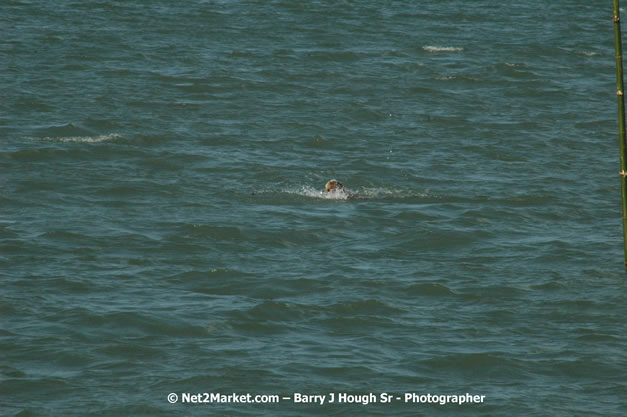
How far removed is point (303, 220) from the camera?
25891mm

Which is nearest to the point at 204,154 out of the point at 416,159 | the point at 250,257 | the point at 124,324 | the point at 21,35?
the point at 416,159

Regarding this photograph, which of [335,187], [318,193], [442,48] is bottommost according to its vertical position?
[318,193]

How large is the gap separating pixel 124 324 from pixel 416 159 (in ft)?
47.9

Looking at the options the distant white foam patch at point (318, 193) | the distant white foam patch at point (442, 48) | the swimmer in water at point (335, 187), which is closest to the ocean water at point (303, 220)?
the distant white foam patch at point (318, 193)

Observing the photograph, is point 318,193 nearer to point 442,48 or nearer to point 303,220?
point 303,220

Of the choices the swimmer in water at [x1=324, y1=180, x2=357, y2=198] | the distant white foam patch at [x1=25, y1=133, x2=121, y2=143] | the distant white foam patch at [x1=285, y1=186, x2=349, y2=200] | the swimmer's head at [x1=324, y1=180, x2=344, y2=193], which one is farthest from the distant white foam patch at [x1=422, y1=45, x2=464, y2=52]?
the swimmer's head at [x1=324, y1=180, x2=344, y2=193]

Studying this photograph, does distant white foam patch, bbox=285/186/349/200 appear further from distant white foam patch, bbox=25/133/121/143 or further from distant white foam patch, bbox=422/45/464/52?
distant white foam patch, bbox=422/45/464/52

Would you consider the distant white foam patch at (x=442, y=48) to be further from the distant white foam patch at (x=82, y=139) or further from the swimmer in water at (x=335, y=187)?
the swimmer in water at (x=335, y=187)

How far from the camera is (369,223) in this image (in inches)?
1018

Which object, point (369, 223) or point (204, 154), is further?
point (204, 154)

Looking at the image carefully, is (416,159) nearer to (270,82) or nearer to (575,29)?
(270,82)

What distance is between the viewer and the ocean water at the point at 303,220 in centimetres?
1736

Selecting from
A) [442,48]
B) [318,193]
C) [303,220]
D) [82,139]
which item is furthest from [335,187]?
[442,48]

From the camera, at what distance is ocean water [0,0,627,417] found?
1736 centimetres
